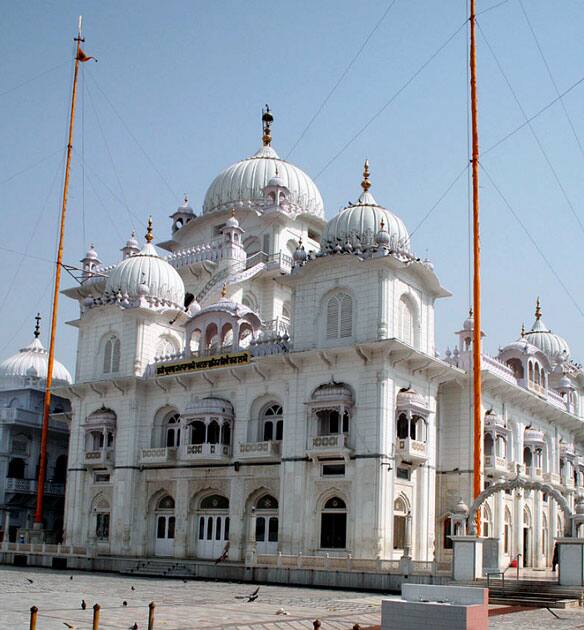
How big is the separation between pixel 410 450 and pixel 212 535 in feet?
33.4

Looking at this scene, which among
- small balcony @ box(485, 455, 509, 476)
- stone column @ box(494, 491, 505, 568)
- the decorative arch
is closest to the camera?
the decorative arch

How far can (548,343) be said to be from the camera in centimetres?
5594

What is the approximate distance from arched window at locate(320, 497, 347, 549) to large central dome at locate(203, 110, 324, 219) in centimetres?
1971

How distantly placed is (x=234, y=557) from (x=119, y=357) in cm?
1156

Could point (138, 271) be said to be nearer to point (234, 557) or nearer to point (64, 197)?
point (64, 197)

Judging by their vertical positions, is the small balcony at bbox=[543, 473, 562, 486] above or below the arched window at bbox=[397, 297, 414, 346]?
below

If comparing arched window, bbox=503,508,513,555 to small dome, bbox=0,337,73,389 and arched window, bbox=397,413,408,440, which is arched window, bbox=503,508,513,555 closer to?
arched window, bbox=397,413,408,440

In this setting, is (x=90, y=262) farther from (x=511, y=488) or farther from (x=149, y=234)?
(x=511, y=488)

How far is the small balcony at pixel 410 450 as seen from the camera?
34.7 metres

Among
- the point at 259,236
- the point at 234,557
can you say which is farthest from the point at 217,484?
the point at 259,236

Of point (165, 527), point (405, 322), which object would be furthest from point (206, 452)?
point (405, 322)

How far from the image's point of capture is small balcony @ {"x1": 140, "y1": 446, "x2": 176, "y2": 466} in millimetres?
40250

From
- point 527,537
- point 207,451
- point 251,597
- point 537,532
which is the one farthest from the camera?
point 537,532

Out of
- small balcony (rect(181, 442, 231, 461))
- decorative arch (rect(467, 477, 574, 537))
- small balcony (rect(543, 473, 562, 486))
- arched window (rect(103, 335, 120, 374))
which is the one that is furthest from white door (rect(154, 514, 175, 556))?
small balcony (rect(543, 473, 562, 486))
